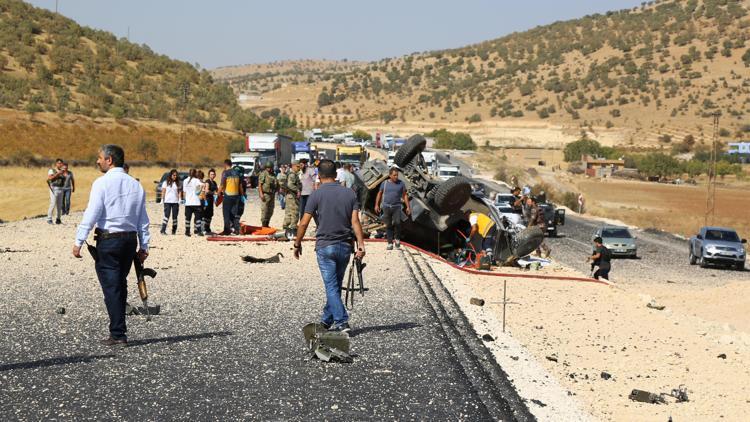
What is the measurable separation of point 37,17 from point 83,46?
586cm

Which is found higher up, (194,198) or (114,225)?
(114,225)

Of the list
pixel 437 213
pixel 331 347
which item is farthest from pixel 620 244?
pixel 331 347

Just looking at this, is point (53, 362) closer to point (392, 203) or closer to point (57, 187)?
point (392, 203)

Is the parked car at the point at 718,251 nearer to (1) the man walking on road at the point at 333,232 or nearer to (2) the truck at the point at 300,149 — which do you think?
(1) the man walking on road at the point at 333,232

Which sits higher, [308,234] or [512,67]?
[512,67]

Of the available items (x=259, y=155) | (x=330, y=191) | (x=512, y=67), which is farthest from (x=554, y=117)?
(x=330, y=191)

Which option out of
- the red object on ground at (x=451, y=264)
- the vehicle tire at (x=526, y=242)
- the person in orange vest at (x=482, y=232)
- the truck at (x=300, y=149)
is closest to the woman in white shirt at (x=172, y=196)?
the red object on ground at (x=451, y=264)

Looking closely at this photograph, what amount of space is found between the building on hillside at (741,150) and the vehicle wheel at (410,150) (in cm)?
9333

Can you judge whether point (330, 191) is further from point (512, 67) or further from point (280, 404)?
point (512, 67)

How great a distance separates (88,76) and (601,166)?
52588 millimetres

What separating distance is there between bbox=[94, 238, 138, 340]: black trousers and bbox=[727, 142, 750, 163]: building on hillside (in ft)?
352

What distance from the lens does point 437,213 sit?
21672mm

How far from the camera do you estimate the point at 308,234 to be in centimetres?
2412

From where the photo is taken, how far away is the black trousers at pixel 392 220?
795 inches
